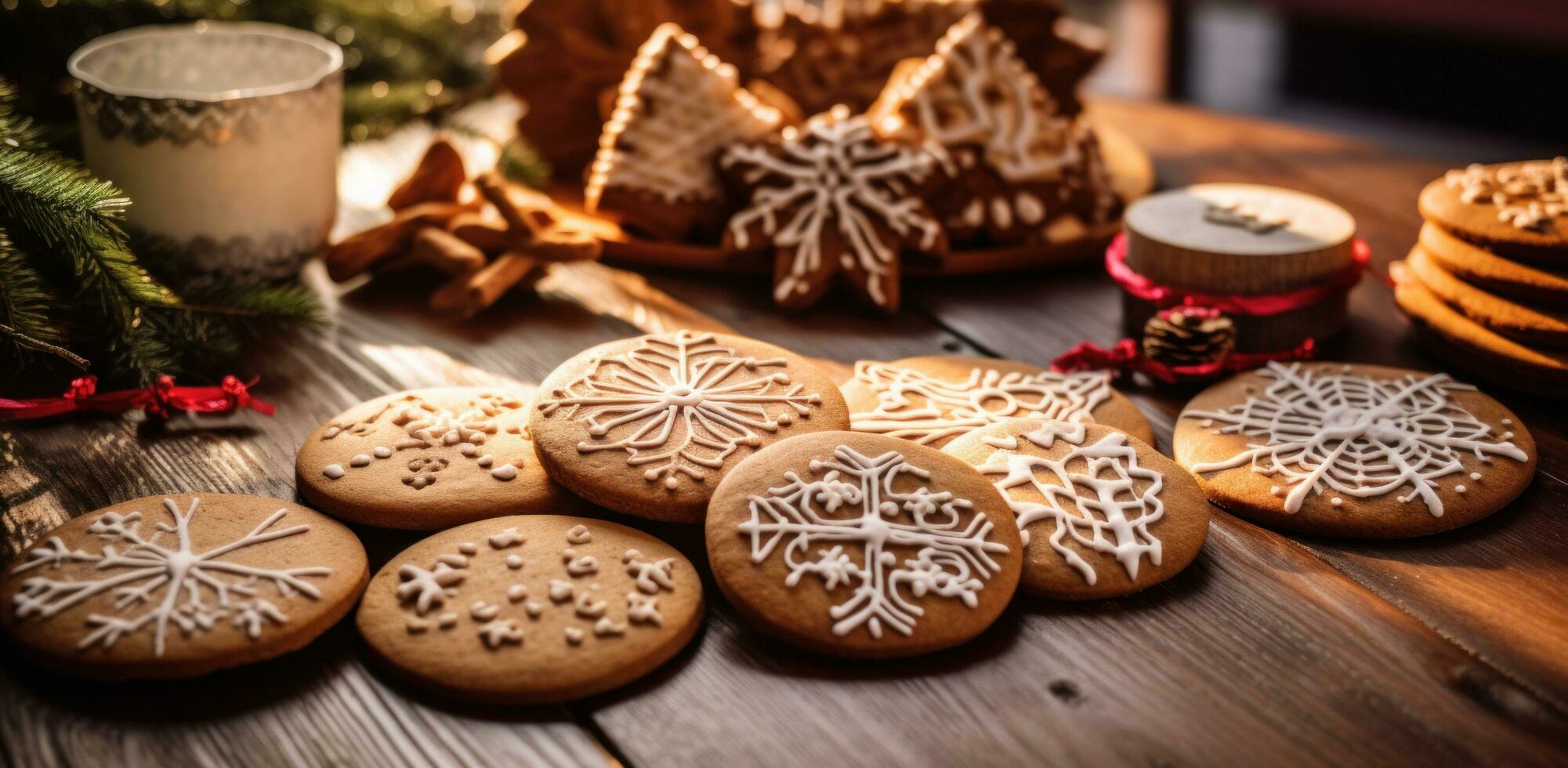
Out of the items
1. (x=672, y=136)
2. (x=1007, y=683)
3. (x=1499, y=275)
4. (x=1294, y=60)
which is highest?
(x=672, y=136)

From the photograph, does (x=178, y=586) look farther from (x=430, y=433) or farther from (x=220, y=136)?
(x=220, y=136)

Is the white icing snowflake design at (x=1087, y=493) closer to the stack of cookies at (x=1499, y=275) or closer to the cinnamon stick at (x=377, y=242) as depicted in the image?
the stack of cookies at (x=1499, y=275)

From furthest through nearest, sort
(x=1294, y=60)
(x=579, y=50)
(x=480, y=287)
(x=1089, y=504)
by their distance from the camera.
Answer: (x=1294, y=60) < (x=579, y=50) < (x=480, y=287) < (x=1089, y=504)

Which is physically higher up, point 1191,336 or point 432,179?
point 432,179

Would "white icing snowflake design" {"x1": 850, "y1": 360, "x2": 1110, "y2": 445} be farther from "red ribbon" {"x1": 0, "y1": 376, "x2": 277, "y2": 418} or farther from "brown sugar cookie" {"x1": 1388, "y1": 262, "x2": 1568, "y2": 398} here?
"red ribbon" {"x1": 0, "y1": 376, "x2": 277, "y2": 418}

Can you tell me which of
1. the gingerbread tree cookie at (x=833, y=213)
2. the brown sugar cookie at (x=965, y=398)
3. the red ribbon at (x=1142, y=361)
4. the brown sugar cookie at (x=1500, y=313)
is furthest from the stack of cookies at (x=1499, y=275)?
the gingerbread tree cookie at (x=833, y=213)

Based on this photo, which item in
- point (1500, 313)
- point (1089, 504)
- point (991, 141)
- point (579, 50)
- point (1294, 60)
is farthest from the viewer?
point (1294, 60)

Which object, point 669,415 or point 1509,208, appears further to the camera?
point 1509,208

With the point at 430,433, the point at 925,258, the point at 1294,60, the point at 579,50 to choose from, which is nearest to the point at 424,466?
the point at 430,433
